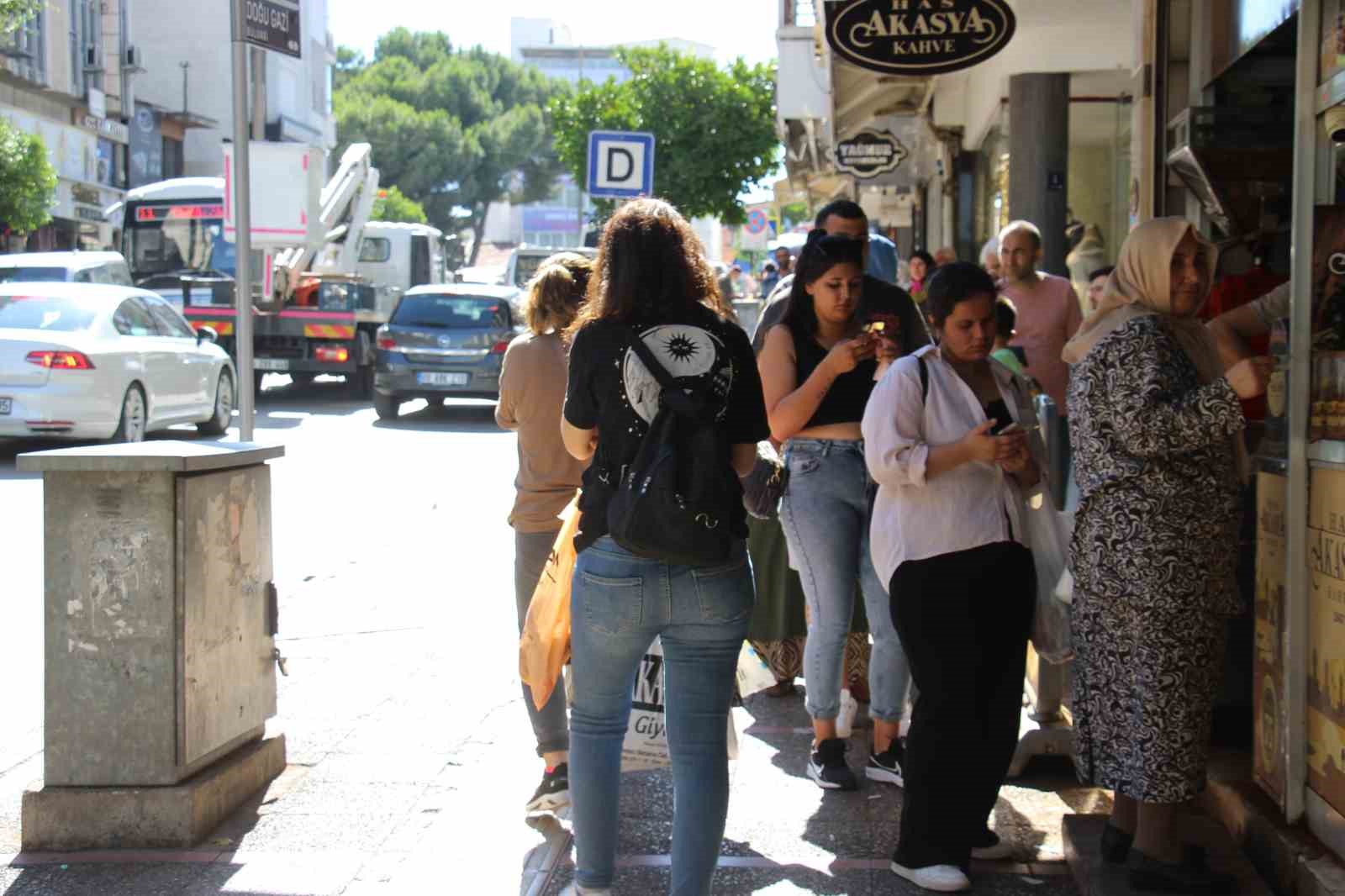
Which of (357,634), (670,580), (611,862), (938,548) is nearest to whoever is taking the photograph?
(670,580)

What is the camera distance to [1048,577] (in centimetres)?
452

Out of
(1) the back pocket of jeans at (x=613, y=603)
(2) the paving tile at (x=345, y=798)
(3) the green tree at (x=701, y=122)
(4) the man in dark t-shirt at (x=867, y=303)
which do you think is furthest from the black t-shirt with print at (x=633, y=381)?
(3) the green tree at (x=701, y=122)

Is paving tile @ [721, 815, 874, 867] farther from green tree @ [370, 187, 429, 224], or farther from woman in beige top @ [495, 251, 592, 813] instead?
green tree @ [370, 187, 429, 224]

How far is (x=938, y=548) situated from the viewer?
4.29 meters

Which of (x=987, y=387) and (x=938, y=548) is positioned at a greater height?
(x=987, y=387)

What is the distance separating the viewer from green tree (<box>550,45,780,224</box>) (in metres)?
38.0

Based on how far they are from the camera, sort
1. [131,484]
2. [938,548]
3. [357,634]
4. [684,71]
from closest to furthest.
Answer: [938,548], [131,484], [357,634], [684,71]

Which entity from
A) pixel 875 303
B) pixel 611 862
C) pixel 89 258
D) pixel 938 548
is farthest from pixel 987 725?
pixel 89 258

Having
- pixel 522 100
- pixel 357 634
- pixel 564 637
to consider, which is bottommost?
pixel 357 634

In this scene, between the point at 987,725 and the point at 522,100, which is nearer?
the point at 987,725

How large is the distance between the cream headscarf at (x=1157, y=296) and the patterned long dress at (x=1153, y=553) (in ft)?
0.19

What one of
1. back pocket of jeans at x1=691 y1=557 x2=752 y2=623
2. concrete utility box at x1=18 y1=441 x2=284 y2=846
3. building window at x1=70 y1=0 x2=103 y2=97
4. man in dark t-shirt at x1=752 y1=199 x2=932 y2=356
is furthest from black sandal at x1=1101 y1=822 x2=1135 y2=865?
building window at x1=70 y1=0 x2=103 y2=97

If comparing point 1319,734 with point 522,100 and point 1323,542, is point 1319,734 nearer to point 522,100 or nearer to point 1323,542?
point 1323,542

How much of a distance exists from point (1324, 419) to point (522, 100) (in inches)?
3342
